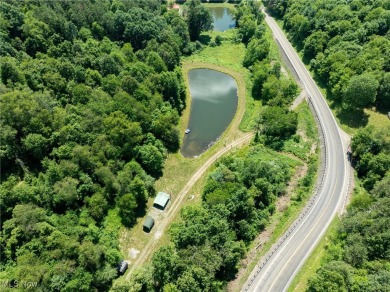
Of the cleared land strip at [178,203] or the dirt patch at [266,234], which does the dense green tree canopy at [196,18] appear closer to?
the cleared land strip at [178,203]

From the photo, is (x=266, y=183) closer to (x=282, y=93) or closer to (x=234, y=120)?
(x=234, y=120)

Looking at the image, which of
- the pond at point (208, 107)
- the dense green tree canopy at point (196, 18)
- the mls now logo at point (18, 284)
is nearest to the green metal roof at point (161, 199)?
the pond at point (208, 107)

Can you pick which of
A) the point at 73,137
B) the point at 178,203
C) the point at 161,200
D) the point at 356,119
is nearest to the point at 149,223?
the point at 161,200

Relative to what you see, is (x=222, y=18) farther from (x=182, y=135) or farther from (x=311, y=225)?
(x=311, y=225)

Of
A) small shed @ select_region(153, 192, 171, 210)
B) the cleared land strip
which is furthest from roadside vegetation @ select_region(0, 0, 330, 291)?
small shed @ select_region(153, 192, 171, 210)

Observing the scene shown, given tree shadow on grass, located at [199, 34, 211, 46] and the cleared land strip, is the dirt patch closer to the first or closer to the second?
the cleared land strip

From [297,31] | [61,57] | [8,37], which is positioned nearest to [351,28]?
[297,31]
